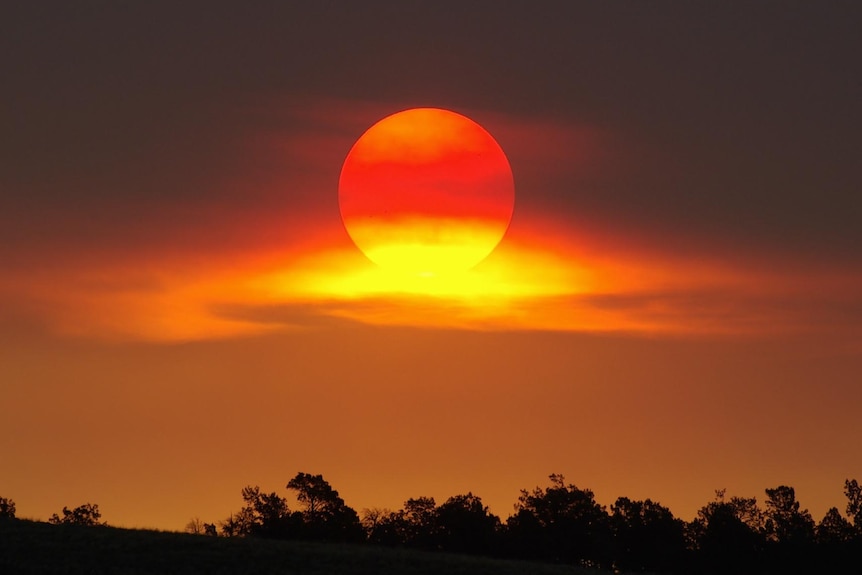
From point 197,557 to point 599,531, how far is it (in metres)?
62.7

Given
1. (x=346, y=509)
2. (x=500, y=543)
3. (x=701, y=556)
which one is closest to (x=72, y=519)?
(x=346, y=509)

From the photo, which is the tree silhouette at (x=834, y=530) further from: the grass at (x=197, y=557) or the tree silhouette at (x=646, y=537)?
the grass at (x=197, y=557)

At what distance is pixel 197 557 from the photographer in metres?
103

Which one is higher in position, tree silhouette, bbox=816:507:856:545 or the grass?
tree silhouette, bbox=816:507:856:545

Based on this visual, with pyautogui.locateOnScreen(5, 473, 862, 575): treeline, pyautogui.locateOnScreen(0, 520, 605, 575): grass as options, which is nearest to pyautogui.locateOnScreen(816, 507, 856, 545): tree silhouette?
pyautogui.locateOnScreen(5, 473, 862, 575): treeline

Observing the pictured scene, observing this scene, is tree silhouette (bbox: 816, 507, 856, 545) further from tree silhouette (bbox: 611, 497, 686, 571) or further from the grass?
the grass

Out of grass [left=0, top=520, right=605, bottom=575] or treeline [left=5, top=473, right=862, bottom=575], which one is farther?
treeline [left=5, top=473, right=862, bottom=575]

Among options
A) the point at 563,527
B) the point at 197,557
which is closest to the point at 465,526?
the point at 563,527

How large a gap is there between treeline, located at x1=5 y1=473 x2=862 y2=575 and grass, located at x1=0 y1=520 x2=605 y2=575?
4041 cm

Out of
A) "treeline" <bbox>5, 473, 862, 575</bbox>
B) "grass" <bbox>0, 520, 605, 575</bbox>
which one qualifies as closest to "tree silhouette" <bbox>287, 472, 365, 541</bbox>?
"treeline" <bbox>5, 473, 862, 575</bbox>

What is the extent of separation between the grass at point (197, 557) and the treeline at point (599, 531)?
133 ft

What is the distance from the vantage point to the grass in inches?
3888

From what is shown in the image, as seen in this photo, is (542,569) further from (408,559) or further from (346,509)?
(346,509)

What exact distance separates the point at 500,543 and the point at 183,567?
56990 mm
